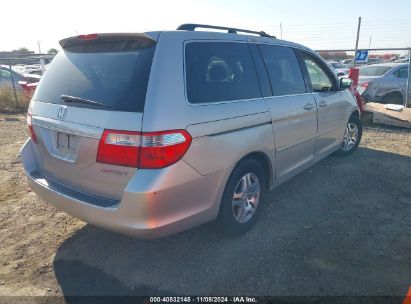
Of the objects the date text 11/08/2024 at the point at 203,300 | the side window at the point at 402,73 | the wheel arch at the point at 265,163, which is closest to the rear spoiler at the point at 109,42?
the wheel arch at the point at 265,163

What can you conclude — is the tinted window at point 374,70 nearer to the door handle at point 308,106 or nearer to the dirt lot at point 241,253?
the dirt lot at point 241,253

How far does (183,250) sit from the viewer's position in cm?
337

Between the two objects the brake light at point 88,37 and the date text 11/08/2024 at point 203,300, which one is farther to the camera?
the brake light at point 88,37

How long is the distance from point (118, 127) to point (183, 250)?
143cm

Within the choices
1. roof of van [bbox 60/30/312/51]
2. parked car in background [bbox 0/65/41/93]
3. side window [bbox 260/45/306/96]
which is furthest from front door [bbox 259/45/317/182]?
parked car in background [bbox 0/65/41/93]

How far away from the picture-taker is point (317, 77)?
15.7 ft

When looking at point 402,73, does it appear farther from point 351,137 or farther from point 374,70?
point 351,137

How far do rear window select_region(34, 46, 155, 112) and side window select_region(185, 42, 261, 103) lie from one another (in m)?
0.39

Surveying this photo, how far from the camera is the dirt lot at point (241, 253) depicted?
2.88m

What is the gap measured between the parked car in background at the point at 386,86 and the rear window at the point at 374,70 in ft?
0.10

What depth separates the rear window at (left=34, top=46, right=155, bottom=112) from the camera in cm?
261

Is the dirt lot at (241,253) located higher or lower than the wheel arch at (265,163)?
lower

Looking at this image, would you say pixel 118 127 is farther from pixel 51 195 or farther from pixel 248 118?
pixel 248 118

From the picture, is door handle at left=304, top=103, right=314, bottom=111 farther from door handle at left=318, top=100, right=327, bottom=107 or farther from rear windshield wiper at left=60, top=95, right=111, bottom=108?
rear windshield wiper at left=60, top=95, right=111, bottom=108
